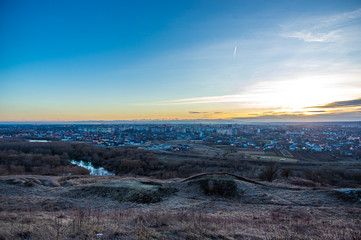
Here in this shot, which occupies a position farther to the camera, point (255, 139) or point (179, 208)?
point (255, 139)

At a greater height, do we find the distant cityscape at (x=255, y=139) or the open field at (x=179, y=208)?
the open field at (x=179, y=208)

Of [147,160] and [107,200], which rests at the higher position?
[107,200]

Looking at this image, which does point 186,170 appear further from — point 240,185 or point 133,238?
point 133,238

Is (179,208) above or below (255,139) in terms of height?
above

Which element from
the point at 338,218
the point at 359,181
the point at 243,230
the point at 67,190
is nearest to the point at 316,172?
the point at 359,181

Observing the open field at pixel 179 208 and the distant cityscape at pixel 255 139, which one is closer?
the open field at pixel 179 208

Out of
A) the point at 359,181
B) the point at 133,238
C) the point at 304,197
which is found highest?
the point at 133,238

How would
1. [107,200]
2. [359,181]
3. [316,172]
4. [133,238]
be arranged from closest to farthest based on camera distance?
[133,238], [107,200], [359,181], [316,172]

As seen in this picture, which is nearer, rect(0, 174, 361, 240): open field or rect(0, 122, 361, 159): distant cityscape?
rect(0, 174, 361, 240): open field

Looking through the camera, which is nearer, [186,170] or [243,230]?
[243,230]

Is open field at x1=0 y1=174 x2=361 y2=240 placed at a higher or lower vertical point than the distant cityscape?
higher

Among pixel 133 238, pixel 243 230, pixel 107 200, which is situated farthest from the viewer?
pixel 107 200
